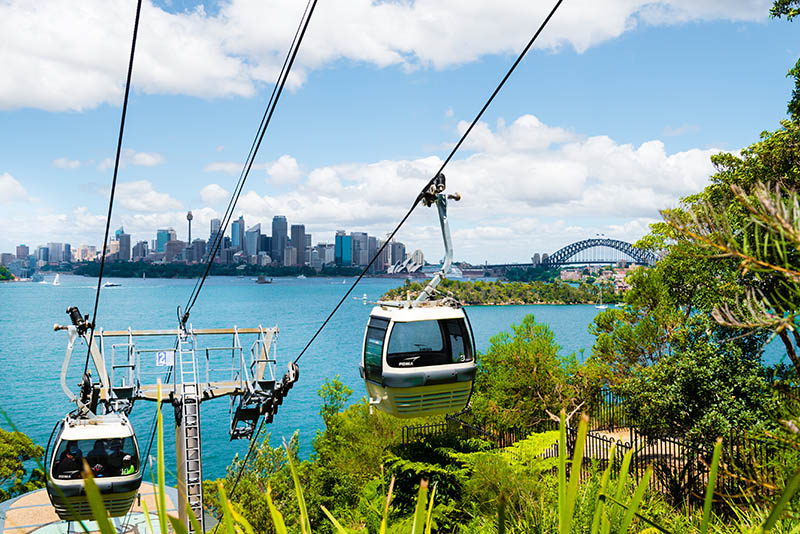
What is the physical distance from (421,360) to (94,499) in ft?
25.4

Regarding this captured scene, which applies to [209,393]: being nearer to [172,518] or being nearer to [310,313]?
[172,518]

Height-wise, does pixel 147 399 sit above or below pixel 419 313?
below

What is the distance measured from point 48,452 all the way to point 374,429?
40.2ft

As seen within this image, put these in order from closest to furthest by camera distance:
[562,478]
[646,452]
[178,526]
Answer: [178,526], [562,478], [646,452]

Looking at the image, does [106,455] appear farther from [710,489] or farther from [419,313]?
[710,489]

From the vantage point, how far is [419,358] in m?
8.38

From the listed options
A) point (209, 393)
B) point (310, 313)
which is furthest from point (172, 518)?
point (310, 313)

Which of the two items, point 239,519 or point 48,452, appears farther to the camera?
point 48,452

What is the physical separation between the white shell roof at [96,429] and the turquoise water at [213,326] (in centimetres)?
649

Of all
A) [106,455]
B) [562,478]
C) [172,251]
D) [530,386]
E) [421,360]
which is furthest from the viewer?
[172,251]

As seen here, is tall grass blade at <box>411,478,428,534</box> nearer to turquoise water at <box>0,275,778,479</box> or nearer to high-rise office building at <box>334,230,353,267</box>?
turquoise water at <box>0,275,778,479</box>

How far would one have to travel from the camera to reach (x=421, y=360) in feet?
28.0

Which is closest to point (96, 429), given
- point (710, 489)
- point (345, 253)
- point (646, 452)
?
point (710, 489)

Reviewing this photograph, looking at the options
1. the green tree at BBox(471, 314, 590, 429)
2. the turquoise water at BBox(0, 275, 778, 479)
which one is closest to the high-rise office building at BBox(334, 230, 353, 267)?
the turquoise water at BBox(0, 275, 778, 479)
